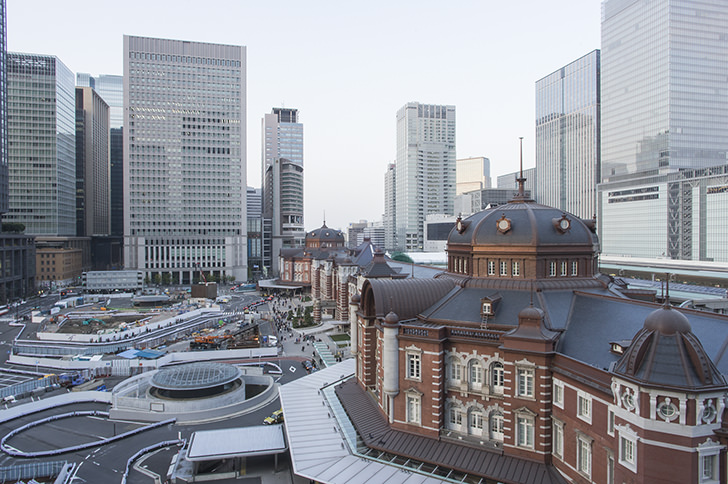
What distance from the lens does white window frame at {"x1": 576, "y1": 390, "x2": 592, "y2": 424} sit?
2697 centimetres

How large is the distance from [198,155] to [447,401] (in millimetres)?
154890

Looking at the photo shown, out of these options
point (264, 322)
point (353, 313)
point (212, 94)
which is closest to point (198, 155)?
point (212, 94)

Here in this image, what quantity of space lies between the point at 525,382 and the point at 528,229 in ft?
42.9

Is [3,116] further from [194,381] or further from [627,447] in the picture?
[627,447]

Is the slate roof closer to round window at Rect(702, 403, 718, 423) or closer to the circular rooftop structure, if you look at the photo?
round window at Rect(702, 403, 718, 423)

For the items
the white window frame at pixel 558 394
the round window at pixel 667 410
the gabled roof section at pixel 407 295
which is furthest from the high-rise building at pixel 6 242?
the round window at pixel 667 410

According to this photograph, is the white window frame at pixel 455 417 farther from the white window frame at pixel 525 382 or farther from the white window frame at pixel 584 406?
the white window frame at pixel 584 406

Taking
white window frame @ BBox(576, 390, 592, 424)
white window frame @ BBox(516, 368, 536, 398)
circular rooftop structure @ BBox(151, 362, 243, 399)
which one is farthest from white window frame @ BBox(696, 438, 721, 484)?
circular rooftop structure @ BBox(151, 362, 243, 399)

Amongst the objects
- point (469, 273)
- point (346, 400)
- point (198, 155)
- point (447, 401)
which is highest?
point (198, 155)

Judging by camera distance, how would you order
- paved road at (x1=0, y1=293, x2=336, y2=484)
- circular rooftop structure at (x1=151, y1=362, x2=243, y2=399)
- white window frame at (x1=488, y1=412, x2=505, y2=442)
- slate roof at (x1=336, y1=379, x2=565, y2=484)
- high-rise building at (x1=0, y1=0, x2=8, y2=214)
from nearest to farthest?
slate roof at (x1=336, y1=379, x2=565, y2=484)
white window frame at (x1=488, y1=412, x2=505, y2=442)
paved road at (x1=0, y1=293, x2=336, y2=484)
circular rooftop structure at (x1=151, y1=362, x2=243, y2=399)
high-rise building at (x1=0, y1=0, x2=8, y2=214)

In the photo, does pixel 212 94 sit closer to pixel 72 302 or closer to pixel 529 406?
pixel 72 302

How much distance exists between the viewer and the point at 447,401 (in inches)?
1400

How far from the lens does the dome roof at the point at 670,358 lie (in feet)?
70.5

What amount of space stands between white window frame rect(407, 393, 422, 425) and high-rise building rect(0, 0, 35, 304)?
13359 cm
